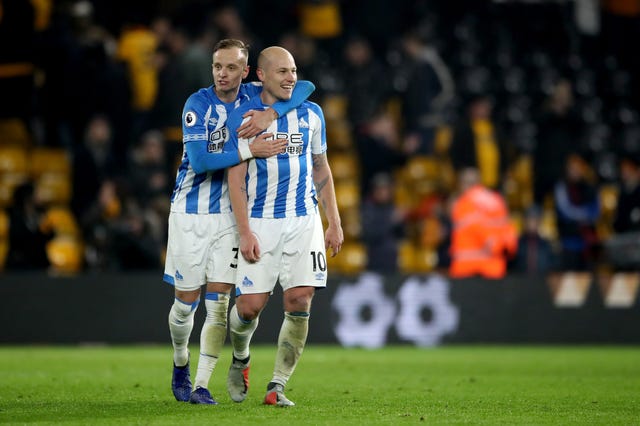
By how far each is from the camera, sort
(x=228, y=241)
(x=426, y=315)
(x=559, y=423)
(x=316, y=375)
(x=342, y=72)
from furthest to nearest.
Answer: (x=342, y=72) → (x=426, y=315) → (x=316, y=375) → (x=228, y=241) → (x=559, y=423)

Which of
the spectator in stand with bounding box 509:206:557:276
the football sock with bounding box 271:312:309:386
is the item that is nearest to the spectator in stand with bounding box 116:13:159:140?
the spectator in stand with bounding box 509:206:557:276

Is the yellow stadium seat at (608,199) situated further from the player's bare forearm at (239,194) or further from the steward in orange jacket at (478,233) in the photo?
the player's bare forearm at (239,194)

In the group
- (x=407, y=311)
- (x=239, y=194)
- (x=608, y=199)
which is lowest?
(x=407, y=311)

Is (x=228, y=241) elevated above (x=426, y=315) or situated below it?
above

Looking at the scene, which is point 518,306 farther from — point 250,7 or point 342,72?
point 250,7

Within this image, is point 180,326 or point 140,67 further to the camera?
point 140,67

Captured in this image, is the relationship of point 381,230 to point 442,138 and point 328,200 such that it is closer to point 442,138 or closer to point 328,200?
point 442,138

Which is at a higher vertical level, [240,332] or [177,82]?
[177,82]

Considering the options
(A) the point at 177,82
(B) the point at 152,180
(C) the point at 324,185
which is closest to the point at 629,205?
(A) the point at 177,82

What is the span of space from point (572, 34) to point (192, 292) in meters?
16.0

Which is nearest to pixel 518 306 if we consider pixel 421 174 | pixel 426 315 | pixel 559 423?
pixel 426 315

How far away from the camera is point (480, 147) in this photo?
17.9 m

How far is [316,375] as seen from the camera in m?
10.9

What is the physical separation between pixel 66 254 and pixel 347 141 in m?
5.07
